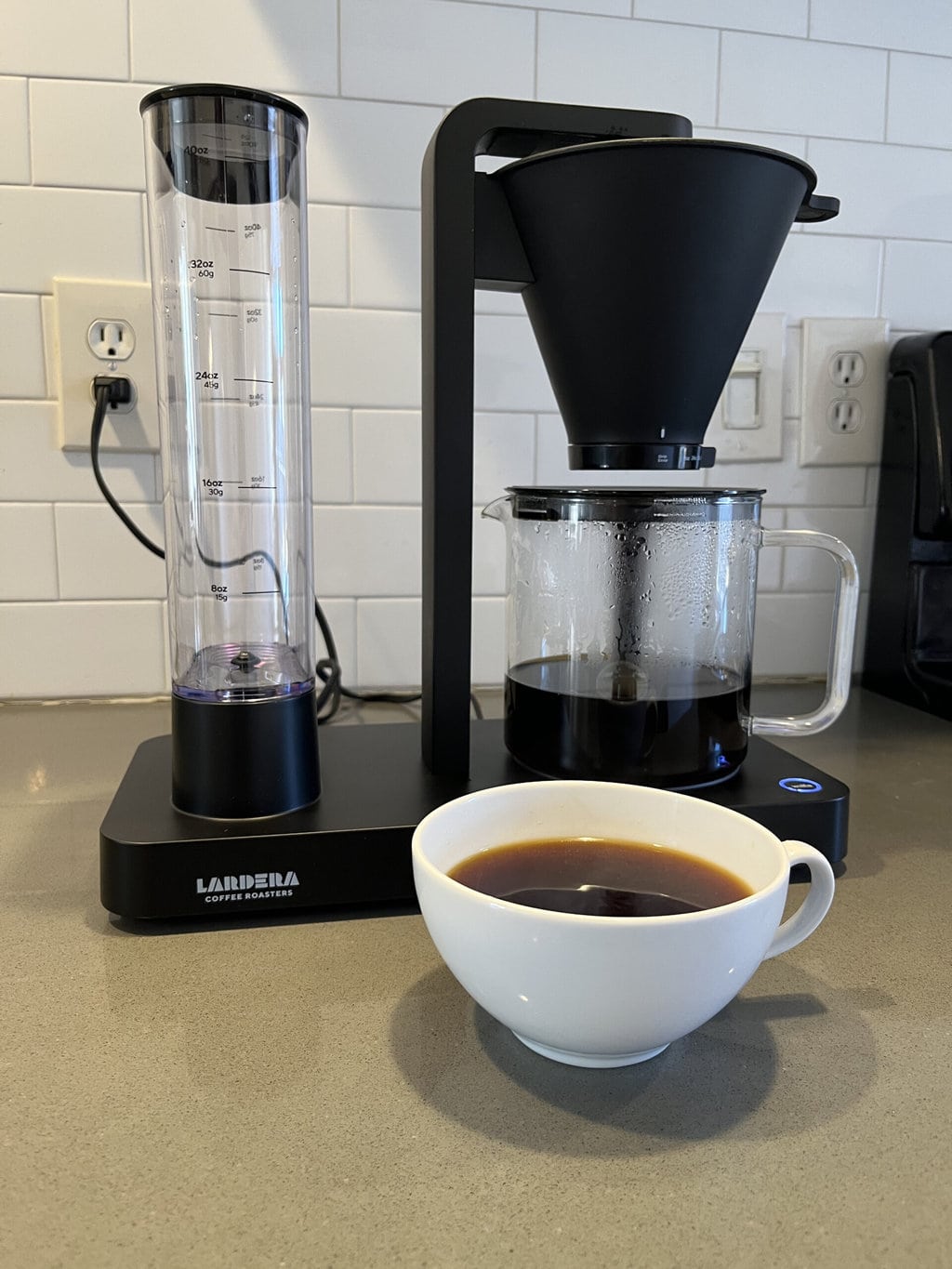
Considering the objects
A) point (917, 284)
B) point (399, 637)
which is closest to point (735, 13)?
point (917, 284)

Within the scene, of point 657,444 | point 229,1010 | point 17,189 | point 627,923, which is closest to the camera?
point 627,923

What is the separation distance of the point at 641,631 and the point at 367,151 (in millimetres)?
531

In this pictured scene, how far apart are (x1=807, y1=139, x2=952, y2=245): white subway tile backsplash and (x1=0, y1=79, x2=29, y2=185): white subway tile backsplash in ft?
2.36

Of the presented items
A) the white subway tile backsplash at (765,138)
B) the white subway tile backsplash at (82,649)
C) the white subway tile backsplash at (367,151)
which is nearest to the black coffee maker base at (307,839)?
the white subway tile backsplash at (82,649)

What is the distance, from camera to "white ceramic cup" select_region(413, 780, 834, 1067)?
1.10 ft

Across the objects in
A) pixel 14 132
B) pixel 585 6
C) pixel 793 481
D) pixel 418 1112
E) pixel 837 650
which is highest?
pixel 585 6

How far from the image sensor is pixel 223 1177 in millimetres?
331

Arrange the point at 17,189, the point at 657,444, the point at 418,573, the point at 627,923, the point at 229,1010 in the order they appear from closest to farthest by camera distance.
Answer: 1. the point at 627,923
2. the point at 229,1010
3. the point at 657,444
4. the point at 17,189
5. the point at 418,573

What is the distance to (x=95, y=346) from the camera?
866mm

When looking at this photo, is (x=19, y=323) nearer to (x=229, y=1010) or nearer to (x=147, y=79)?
(x=147, y=79)

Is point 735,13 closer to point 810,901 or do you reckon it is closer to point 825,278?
point 825,278

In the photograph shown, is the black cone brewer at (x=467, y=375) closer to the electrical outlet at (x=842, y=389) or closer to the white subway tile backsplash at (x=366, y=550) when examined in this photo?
the white subway tile backsplash at (x=366, y=550)

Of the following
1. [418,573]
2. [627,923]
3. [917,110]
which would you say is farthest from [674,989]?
[917,110]

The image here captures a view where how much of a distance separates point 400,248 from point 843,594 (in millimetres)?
526
